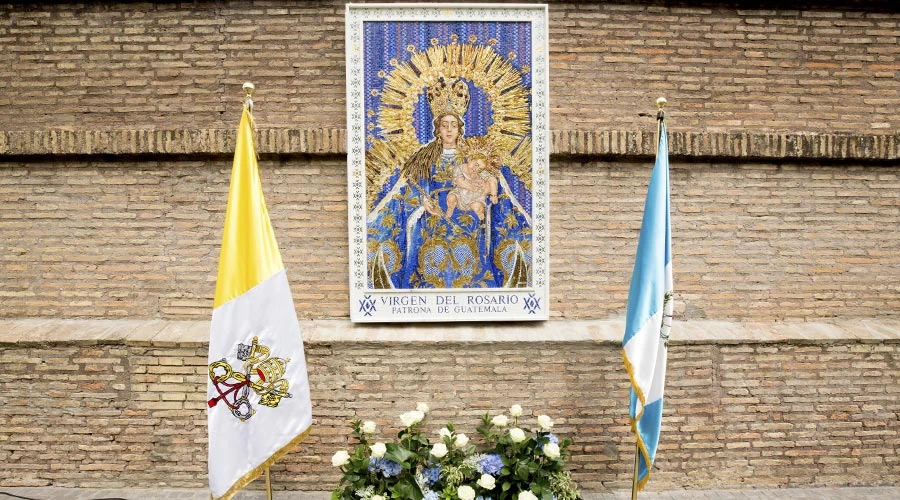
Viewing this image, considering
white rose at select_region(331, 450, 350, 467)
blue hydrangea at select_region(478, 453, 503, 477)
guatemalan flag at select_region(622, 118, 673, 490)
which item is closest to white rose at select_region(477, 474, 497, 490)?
blue hydrangea at select_region(478, 453, 503, 477)

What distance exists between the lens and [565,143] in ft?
13.4

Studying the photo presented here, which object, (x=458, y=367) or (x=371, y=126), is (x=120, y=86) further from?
(x=458, y=367)

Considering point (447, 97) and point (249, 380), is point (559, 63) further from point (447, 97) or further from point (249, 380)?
point (249, 380)

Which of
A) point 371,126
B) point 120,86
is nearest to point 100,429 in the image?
point 120,86

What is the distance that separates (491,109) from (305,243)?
75.7 inches

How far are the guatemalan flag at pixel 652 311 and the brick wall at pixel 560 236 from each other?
2.55 ft

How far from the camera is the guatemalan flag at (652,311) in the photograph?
132 inches

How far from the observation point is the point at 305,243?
4.14 metres

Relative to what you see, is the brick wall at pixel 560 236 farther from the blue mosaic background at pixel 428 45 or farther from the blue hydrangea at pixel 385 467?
the blue hydrangea at pixel 385 467

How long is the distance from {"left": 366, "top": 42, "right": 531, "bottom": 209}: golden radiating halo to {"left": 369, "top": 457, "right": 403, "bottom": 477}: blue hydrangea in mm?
2005

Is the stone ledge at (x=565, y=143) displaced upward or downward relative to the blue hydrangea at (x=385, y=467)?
upward

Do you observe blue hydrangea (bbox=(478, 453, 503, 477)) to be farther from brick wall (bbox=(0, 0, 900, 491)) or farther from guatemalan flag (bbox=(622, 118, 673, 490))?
guatemalan flag (bbox=(622, 118, 673, 490))

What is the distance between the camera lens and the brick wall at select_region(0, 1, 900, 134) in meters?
4.09

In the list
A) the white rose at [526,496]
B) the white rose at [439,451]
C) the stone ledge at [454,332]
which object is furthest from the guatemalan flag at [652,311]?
the white rose at [439,451]
